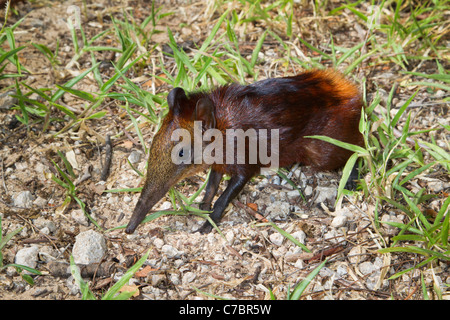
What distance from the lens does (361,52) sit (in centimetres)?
534

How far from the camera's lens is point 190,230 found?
4.24 metres

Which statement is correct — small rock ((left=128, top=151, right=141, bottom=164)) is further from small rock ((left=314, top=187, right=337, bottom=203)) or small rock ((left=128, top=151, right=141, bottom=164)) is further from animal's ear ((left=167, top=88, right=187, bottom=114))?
small rock ((left=314, top=187, right=337, bottom=203))

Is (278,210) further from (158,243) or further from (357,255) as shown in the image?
(158,243)

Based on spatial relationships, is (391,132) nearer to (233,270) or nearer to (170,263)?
(233,270)

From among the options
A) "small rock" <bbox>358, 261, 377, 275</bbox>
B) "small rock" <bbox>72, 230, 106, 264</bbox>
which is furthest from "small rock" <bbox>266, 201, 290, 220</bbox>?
"small rock" <bbox>72, 230, 106, 264</bbox>

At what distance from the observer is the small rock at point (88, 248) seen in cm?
379

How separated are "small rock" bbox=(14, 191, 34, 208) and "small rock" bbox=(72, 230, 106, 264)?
663mm

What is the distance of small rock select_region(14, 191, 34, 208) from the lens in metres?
4.21

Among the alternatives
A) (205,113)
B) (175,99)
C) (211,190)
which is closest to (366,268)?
(211,190)

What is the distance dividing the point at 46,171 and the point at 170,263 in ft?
5.32

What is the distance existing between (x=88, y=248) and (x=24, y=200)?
2.87 feet

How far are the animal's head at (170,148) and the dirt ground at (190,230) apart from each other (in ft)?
1.11

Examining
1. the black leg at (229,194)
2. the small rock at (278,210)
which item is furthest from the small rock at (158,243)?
the small rock at (278,210)

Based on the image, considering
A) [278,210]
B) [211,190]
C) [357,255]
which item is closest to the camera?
[357,255]
